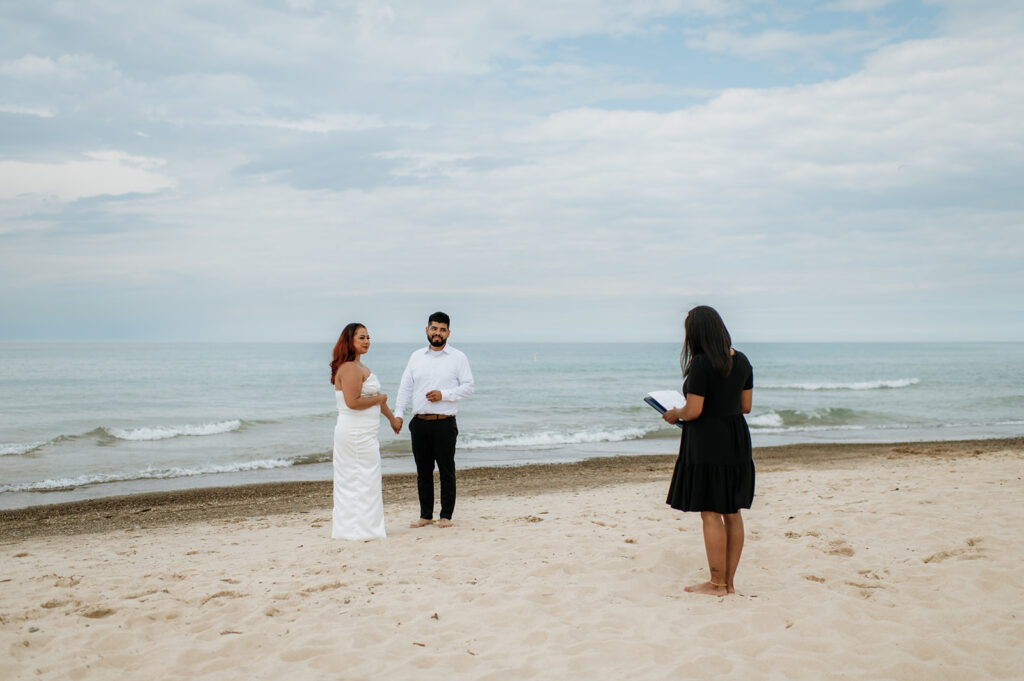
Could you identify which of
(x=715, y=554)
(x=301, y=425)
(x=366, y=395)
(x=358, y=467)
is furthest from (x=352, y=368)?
(x=301, y=425)

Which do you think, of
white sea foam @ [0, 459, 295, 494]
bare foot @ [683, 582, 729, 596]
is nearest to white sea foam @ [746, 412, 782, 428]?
white sea foam @ [0, 459, 295, 494]

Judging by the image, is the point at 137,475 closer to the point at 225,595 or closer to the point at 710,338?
the point at 225,595

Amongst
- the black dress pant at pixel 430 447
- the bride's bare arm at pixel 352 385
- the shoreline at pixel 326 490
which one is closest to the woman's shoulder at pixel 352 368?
the bride's bare arm at pixel 352 385

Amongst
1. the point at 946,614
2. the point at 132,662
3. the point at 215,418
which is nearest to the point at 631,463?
the point at 946,614

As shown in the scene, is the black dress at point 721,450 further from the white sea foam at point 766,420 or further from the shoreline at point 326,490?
the white sea foam at point 766,420

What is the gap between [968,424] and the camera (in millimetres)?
21047

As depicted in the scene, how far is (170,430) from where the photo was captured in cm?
1981

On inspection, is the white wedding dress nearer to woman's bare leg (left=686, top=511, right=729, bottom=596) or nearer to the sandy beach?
the sandy beach

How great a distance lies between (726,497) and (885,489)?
209 inches

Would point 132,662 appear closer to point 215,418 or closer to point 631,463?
point 631,463

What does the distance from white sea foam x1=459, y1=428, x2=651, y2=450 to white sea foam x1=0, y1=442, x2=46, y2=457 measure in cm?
1003

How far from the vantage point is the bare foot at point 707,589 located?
441cm

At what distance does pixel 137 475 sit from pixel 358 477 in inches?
366

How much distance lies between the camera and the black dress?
13.4 ft
